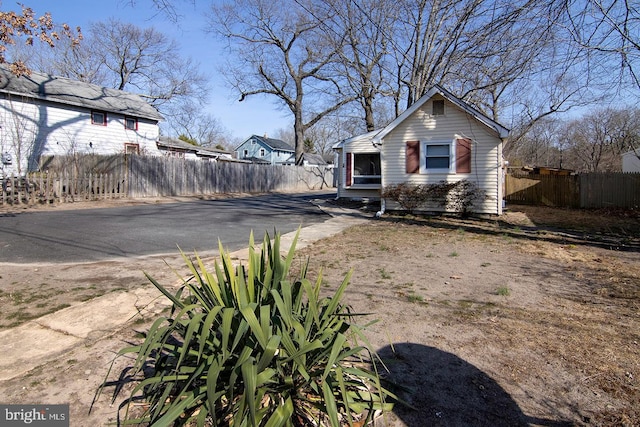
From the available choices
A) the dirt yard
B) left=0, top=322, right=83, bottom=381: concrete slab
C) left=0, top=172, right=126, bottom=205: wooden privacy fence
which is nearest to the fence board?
the dirt yard

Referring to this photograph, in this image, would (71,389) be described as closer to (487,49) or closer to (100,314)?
(100,314)

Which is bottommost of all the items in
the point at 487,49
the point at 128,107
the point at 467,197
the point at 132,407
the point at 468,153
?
the point at 132,407

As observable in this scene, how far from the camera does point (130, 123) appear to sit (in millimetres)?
25281

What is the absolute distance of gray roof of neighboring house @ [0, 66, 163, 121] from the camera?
64.4ft

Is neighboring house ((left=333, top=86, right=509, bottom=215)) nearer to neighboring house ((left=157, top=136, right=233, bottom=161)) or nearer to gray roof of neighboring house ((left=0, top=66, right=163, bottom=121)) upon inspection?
gray roof of neighboring house ((left=0, top=66, right=163, bottom=121))

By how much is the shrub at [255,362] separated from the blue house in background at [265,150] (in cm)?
6123

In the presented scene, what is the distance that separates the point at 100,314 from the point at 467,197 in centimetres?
1172

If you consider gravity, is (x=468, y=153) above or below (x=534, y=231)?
above

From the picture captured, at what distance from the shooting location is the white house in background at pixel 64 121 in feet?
61.8

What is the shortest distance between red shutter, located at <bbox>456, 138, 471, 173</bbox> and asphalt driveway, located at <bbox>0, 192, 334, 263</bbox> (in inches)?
197

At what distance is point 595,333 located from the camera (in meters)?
3.52

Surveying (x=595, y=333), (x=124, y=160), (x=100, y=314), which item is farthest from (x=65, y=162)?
(x=595, y=333)

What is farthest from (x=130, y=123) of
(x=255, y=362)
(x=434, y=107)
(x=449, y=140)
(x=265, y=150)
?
(x=265, y=150)

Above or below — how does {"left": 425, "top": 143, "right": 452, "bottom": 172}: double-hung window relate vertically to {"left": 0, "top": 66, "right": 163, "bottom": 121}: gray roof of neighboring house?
below
